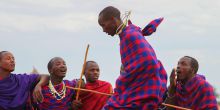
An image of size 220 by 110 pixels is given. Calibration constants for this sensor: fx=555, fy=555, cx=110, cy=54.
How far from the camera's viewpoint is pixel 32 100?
30.9 ft

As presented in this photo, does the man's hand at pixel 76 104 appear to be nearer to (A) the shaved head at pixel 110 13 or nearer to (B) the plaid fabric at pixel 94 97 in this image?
(B) the plaid fabric at pixel 94 97

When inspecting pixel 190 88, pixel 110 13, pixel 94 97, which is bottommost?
pixel 94 97

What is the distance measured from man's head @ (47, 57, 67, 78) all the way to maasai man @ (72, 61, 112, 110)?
562mm

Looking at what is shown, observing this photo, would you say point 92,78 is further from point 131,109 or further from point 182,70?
point 131,109

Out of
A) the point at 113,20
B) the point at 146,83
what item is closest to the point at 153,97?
the point at 146,83

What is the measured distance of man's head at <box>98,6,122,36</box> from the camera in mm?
6891

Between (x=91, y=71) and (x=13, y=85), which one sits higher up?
(x=91, y=71)

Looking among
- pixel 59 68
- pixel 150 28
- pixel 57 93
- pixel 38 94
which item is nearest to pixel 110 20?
pixel 150 28

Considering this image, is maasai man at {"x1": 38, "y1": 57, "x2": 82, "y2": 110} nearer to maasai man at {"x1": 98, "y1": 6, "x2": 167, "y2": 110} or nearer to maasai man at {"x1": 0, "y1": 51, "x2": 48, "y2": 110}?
maasai man at {"x1": 0, "y1": 51, "x2": 48, "y2": 110}

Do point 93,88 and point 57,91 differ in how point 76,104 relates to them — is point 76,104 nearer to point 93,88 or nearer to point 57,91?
point 57,91

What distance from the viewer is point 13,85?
9.23 m

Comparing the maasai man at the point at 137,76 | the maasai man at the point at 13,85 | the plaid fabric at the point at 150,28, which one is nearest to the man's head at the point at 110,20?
the maasai man at the point at 137,76

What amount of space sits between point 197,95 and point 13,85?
3024mm

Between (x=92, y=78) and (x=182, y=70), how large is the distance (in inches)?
79.8
